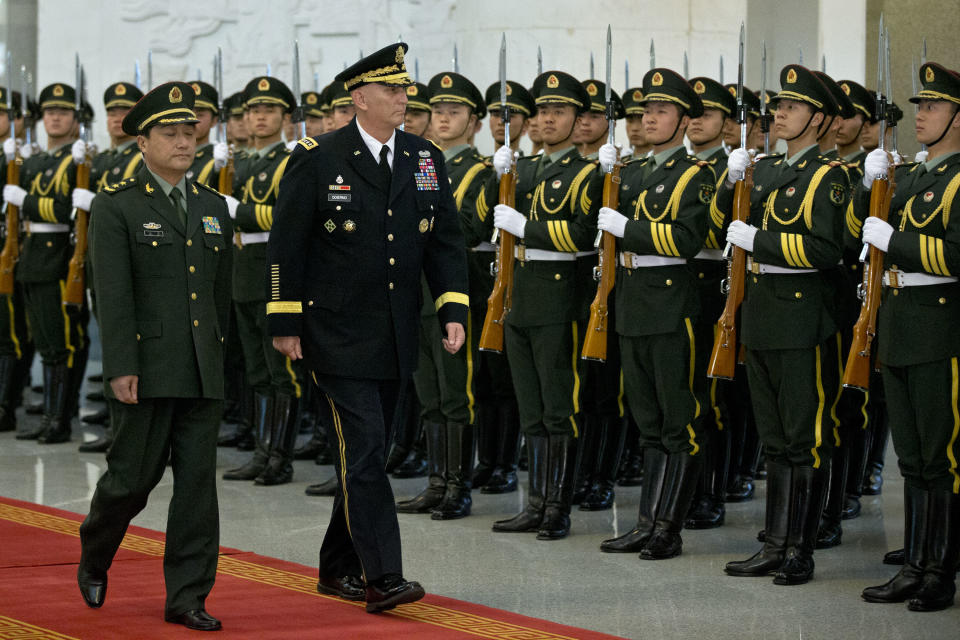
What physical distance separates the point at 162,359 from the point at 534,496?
85.1 inches

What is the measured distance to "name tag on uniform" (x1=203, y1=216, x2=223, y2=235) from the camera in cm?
434

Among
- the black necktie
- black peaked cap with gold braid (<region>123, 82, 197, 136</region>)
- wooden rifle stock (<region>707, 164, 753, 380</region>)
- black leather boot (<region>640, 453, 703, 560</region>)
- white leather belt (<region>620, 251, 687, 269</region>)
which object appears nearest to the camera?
black peaked cap with gold braid (<region>123, 82, 197, 136</region>)

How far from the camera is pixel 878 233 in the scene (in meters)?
4.83

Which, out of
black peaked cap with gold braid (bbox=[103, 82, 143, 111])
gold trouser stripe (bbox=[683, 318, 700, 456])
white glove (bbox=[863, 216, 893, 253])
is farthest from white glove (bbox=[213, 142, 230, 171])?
white glove (bbox=[863, 216, 893, 253])

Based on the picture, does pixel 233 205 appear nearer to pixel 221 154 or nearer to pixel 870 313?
pixel 221 154

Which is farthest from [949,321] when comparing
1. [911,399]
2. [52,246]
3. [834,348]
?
[52,246]

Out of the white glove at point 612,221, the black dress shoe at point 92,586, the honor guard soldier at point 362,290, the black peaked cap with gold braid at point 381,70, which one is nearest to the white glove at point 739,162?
the white glove at point 612,221

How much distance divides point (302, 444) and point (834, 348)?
148 inches

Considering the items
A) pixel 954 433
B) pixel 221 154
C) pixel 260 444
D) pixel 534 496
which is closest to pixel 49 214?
pixel 221 154

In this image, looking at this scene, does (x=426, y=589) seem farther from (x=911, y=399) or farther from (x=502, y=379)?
(x=502, y=379)

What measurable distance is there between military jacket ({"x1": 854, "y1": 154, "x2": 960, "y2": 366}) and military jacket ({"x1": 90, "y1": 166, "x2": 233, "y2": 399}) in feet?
7.08

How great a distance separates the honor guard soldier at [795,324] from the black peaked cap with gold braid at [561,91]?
1016 mm

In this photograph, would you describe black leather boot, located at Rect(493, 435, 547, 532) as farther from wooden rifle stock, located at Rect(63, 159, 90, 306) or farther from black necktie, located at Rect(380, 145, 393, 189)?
wooden rifle stock, located at Rect(63, 159, 90, 306)

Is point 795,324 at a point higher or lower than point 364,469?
higher
